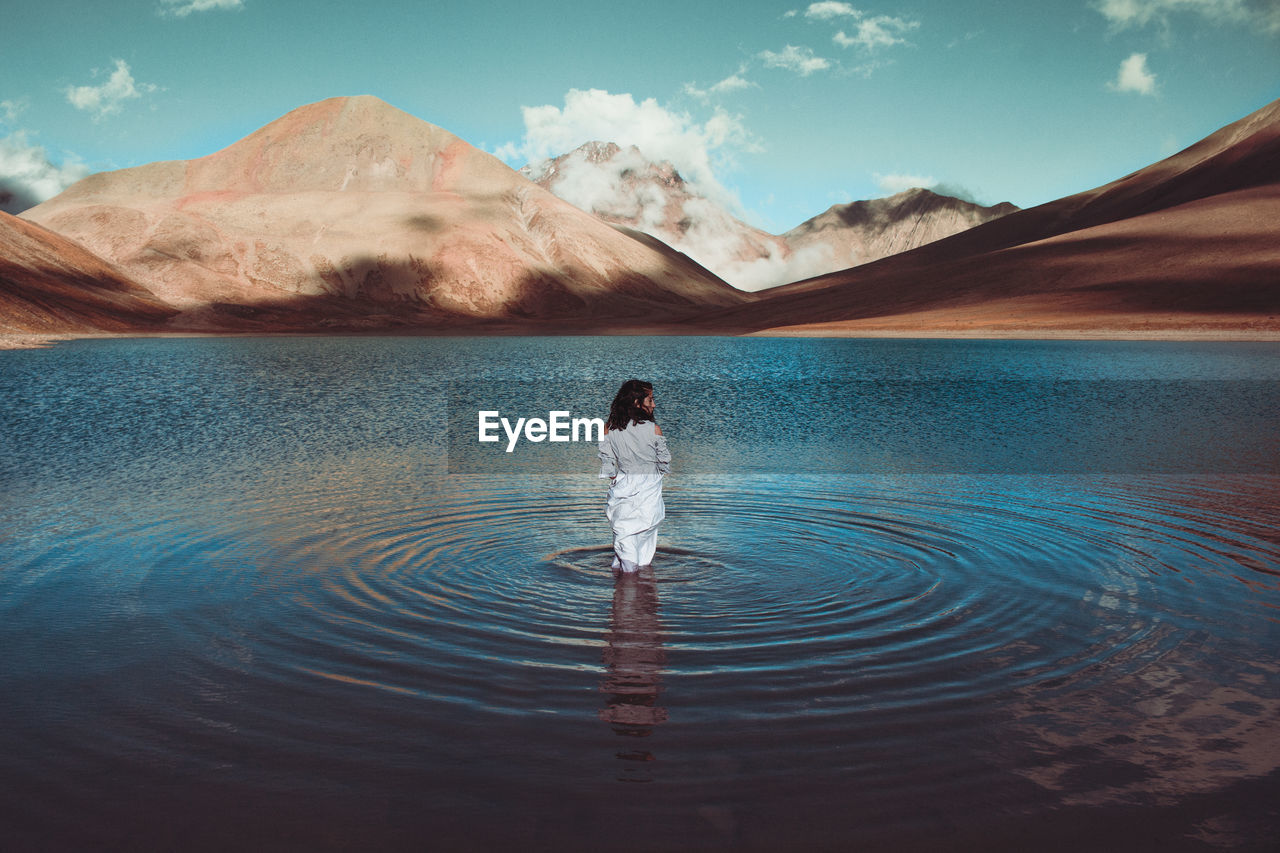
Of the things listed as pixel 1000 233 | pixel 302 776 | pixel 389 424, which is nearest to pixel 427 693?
pixel 302 776

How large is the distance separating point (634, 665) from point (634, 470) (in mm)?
2946

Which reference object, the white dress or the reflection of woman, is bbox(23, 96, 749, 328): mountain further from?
the reflection of woman

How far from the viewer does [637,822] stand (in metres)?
5.55

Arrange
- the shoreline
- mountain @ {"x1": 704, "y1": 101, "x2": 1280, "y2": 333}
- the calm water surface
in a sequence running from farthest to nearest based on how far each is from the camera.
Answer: mountain @ {"x1": 704, "y1": 101, "x2": 1280, "y2": 333}
the shoreline
the calm water surface

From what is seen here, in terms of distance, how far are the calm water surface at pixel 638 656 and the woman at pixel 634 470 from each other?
49 cm

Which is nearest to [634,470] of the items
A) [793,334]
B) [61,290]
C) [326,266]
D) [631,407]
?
[631,407]

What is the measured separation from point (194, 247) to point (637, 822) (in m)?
179

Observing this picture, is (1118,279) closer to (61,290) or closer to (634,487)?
(61,290)

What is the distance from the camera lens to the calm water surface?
568 centimetres

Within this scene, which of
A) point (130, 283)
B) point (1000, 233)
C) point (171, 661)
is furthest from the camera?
point (1000, 233)

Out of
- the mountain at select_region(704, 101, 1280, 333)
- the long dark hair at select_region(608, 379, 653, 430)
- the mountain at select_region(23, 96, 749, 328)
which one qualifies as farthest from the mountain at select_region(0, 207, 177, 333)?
the long dark hair at select_region(608, 379, 653, 430)

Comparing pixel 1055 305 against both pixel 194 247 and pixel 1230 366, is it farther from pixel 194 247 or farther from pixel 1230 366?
pixel 194 247

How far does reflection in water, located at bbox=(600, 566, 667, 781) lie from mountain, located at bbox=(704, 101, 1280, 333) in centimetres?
10330

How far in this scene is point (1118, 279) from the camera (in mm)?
126688
